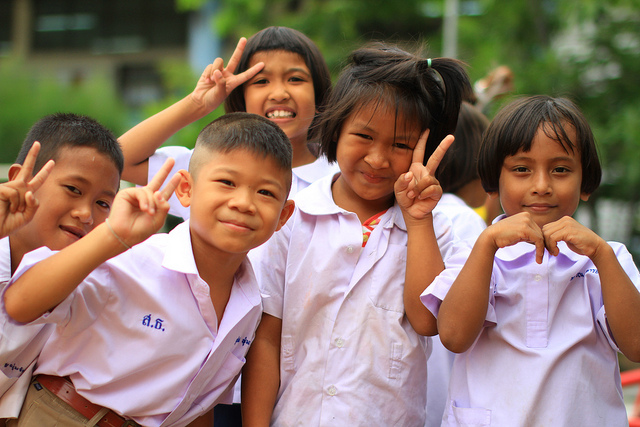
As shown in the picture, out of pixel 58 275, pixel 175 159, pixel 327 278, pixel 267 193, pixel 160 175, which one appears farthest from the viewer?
pixel 175 159

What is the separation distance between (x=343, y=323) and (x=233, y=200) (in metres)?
0.54

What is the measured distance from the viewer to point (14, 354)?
6.13 ft

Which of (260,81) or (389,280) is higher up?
(260,81)

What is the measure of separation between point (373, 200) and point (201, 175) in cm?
64

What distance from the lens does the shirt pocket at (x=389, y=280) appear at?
2.12 meters

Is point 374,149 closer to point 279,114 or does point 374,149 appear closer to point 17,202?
point 279,114

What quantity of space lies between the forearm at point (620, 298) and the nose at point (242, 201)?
3.34ft

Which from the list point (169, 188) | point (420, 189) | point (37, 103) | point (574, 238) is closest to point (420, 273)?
point (420, 189)

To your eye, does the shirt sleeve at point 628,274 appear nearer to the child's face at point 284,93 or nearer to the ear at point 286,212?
the ear at point 286,212

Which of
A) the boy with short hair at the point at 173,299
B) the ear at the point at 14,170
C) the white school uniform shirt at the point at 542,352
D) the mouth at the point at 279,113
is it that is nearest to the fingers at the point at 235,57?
the mouth at the point at 279,113

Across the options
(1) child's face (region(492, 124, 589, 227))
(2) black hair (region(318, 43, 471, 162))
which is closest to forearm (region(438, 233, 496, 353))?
(1) child's face (region(492, 124, 589, 227))

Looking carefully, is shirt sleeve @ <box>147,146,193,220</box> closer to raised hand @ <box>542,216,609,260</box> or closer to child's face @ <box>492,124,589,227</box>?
child's face @ <box>492,124,589,227</box>

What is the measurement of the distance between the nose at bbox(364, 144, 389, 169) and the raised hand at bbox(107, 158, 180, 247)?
2.37 ft

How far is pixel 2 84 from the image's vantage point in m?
16.5
